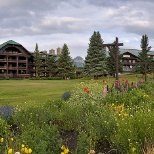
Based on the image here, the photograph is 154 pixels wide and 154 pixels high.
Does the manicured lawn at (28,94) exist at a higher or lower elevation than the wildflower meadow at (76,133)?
lower

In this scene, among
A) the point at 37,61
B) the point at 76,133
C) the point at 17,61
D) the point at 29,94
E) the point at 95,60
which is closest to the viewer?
the point at 76,133

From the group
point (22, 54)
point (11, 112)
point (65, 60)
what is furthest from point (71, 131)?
point (22, 54)

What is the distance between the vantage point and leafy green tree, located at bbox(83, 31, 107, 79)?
62562 millimetres

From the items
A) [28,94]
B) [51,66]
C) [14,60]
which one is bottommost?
[28,94]

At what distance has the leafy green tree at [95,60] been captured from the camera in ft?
205

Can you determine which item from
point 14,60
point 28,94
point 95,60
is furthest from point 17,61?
point 28,94

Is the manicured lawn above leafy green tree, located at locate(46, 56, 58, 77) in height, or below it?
below

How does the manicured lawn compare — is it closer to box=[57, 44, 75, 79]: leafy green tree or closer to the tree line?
the tree line

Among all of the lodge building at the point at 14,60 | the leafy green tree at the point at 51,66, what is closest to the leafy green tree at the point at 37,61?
the leafy green tree at the point at 51,66

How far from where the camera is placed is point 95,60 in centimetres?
6334

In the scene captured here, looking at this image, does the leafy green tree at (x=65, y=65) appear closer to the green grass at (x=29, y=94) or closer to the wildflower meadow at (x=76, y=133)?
the green grass at (x=29, y=94)

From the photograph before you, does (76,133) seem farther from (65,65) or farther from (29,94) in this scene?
(65,65)

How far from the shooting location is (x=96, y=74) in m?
62.3

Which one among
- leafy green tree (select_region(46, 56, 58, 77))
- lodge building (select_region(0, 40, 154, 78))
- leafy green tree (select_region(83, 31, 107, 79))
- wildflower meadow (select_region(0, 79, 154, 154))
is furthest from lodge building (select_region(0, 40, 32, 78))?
wildflower meadow (select_region(0, 79, 154, 154))
